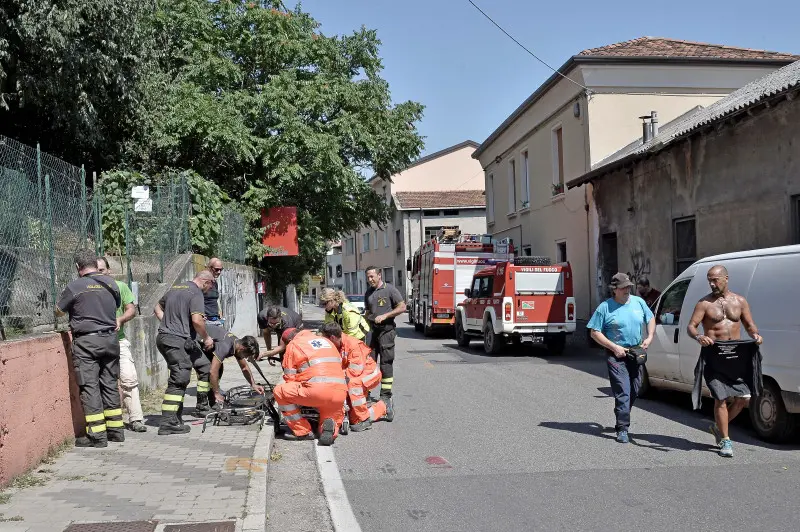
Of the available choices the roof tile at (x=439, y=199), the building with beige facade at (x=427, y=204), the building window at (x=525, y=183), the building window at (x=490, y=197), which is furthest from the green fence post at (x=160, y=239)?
the roof tile at (x=439, y=199)

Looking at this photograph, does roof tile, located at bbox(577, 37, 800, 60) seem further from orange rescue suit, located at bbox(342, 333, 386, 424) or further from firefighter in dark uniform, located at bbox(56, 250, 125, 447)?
firefighter in dark uniform, located at bbox(56, 250, 125, 447)

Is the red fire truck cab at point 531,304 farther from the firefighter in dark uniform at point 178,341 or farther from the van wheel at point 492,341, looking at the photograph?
the firefighter in dark uniform at point 178,341

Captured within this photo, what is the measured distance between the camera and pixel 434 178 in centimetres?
5106

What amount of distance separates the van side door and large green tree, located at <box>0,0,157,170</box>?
12164 millimetres

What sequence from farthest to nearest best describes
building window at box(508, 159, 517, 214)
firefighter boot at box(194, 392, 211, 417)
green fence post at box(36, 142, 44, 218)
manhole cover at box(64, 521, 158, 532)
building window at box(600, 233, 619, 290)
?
building window at box(508, 159, 517, 214) → building window at box(600, 233, 619, 290) → firefighter boot at box(194, 392, 211, 417) → green fence post at box(36, 142, 44, 218) → manhole cover at box(64, 521, 158, 532)

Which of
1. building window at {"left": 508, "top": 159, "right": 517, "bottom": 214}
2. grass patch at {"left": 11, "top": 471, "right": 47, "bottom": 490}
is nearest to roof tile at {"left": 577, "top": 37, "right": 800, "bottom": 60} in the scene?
building window at {"left": 508, "top": 159, "right": 517, "bottom": 214}

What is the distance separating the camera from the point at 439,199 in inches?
1877

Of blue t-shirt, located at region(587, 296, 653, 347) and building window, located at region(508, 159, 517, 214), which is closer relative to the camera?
blue t-shirt, located at region(587, 296, 653, 347)

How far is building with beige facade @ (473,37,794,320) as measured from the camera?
21.4m

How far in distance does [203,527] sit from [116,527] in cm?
54

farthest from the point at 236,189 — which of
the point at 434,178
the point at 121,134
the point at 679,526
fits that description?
the point at 434,178

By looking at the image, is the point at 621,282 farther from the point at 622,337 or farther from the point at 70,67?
the point at 70,67

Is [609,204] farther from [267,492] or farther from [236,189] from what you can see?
[267,492]

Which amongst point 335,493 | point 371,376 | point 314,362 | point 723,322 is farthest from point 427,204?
point 335,493
